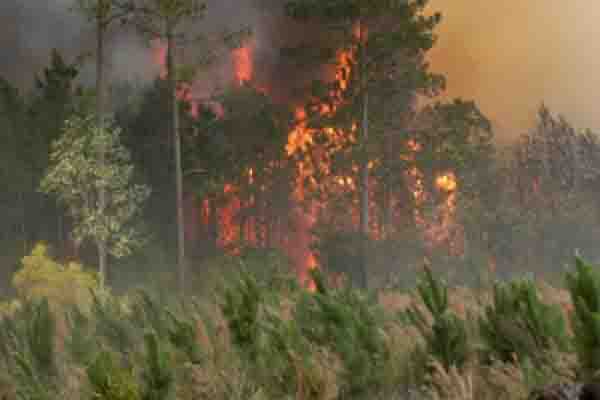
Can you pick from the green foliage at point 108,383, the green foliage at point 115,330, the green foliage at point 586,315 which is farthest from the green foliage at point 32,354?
the green foliage at point 586,315

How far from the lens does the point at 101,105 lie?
20.8 metres

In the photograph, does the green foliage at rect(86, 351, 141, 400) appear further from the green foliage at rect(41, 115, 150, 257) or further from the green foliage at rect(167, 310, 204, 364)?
the green foliage at rect(41, 115, 150, 257)

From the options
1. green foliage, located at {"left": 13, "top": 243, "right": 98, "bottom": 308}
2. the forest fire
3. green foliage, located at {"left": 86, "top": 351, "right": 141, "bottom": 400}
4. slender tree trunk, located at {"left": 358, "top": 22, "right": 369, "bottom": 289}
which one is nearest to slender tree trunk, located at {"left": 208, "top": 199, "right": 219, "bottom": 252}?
the forest fire

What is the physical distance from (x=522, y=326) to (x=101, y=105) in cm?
1677

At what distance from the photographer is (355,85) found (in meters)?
29.6

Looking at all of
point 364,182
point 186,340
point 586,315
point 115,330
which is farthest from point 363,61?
point 586,315

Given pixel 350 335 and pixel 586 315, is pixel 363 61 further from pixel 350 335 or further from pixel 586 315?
pixel 586 315

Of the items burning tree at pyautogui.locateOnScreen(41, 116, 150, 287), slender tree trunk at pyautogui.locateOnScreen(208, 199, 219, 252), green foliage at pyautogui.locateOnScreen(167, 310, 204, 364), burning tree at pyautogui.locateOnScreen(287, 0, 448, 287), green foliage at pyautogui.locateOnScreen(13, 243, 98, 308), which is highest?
burning tree at pyautogui.locateOnScreen(287, 0, 448, 287)

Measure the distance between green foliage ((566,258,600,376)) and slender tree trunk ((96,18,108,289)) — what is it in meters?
15.5

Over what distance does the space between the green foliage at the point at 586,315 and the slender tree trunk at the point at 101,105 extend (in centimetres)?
1548

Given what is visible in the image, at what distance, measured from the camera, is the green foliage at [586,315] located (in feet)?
17.1

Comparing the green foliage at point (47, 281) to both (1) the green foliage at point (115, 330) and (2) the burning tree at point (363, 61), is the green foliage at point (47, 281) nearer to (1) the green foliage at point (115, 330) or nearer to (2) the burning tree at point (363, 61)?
(1) the green foliage at point (115, 330)

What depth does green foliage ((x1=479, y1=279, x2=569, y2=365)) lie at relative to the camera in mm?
5930

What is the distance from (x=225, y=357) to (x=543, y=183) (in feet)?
157
